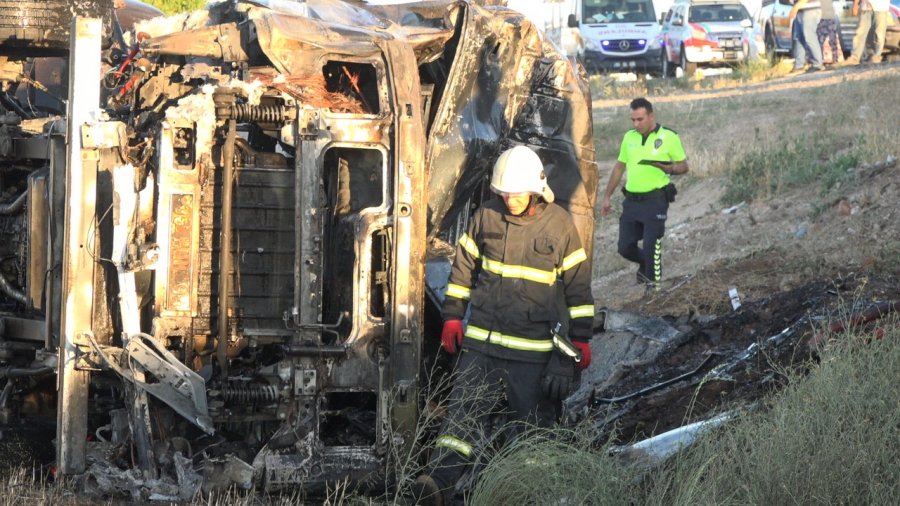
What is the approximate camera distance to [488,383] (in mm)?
6059

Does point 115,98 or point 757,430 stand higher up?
point 115,98

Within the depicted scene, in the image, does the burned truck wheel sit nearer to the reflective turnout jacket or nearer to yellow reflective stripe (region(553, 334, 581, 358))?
the reflective turnout jacket

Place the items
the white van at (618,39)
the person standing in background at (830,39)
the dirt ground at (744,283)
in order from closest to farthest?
the dirt ground at (744,283) < the person standing in background at (830,39) < the white van at (618,39)

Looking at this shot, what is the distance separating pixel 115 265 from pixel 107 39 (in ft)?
5.38

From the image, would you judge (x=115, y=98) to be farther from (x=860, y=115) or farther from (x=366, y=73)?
(x=860, y=115)

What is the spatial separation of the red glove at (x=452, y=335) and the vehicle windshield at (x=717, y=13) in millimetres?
20966

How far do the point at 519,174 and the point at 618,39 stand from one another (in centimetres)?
2116

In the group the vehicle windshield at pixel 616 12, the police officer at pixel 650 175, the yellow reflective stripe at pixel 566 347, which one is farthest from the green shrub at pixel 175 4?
the vehicle windshield at pixel 616 12

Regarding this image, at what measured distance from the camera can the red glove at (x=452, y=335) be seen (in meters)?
6.06

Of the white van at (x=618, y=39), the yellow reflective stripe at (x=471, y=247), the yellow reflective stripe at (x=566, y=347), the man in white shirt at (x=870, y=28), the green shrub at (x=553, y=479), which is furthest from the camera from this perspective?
the white van at (x=618, y=39)

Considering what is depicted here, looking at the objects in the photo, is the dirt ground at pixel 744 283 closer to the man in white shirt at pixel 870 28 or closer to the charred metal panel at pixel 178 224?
the charred metal panel at pixel 178 224

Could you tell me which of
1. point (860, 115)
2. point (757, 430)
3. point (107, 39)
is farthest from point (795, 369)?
point (860, 115)

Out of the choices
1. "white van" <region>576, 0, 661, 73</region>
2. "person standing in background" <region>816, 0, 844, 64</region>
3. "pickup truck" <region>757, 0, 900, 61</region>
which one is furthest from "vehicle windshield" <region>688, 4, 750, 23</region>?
"person standing in background" <region>816, 0, 844, 64</region>

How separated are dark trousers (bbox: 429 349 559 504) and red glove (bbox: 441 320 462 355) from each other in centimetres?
7
